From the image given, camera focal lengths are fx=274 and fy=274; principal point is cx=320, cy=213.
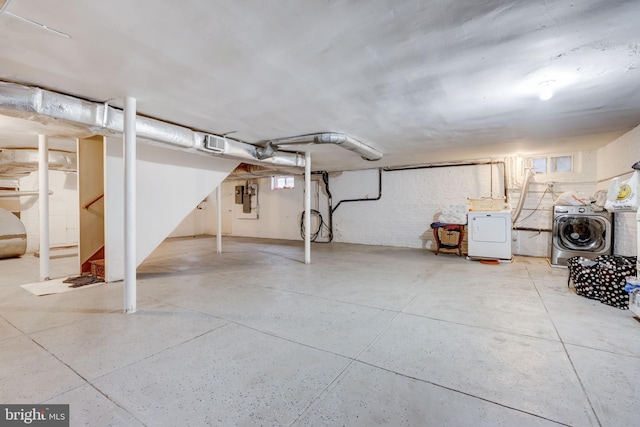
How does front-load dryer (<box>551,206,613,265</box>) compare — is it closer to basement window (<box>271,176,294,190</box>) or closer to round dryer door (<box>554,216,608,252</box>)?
round dryer door (<box>554,216,608,252</box>)

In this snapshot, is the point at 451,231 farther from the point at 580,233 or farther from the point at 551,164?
the point at 551,164

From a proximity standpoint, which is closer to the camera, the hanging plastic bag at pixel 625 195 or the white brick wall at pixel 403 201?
→ the hanging plastic bag at pixel 625 195

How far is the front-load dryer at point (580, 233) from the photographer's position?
421 centimetres

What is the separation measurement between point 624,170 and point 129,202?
6.36 m

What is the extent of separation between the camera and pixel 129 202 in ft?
8.66

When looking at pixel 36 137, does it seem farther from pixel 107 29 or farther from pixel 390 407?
pixel 390 407

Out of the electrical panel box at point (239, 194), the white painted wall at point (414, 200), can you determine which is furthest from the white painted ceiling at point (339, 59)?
the electrical panel box at point (239, 194)

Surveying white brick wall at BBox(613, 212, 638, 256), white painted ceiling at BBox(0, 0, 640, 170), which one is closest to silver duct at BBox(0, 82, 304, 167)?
white painted ceiling at BBox(0, 0, 640, 170)

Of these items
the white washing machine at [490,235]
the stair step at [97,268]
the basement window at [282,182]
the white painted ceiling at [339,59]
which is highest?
the white painted ceiling at [339,59]

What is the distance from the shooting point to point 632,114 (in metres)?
3.12

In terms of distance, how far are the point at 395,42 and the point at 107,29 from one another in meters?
1.78

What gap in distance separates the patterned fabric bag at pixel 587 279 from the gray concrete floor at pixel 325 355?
0.13m

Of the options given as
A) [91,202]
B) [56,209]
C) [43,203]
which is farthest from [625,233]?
[56,209]

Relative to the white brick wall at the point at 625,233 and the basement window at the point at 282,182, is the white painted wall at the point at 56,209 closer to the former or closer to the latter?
the basement window at the point at 282,182
